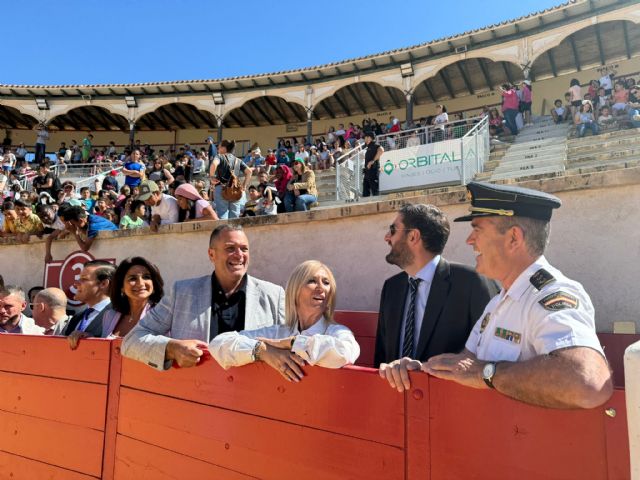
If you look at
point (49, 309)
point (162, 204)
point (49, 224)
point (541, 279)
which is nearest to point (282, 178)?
point (162, 204)

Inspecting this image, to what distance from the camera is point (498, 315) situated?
1.62 metres

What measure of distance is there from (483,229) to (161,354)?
1.57 metres

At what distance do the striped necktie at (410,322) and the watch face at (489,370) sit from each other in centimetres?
88

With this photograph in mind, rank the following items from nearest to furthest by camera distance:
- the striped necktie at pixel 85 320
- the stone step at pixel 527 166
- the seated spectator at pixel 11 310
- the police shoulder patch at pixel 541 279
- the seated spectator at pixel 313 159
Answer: the police shoulder patch at pixel 541 279 → the striped necktie at pixel 85 320 → the seated spectator at pixel 11 310 → the stone step at pixel 527 166 → the seated spectator at pixel 313 159

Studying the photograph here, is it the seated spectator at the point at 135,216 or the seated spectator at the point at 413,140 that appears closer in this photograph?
the seated spectator at the point at 135,216

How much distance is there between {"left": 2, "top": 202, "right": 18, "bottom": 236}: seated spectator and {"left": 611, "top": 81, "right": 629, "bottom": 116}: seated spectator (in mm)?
11142

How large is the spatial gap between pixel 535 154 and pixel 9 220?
30.6 ft

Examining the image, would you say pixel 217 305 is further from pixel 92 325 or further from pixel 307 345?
pixel 92 325

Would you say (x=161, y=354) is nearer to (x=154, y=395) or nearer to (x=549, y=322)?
(x=154, y=395)

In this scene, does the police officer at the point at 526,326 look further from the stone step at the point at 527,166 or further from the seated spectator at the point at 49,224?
the stone step at the point at 527,166

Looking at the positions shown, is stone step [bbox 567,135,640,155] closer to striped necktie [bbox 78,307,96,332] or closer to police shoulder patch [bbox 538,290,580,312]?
police shoulder patch [bbox 538,290,580,312]

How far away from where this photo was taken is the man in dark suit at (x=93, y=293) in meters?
3.66

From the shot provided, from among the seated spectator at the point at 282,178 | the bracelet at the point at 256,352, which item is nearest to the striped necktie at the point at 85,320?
the bracelet at the point at 256,352

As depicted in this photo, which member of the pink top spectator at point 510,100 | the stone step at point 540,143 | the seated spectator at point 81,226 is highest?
the pink top spectator at point 510,100
